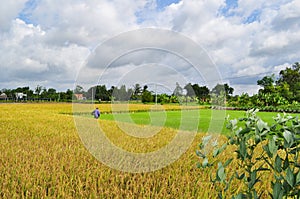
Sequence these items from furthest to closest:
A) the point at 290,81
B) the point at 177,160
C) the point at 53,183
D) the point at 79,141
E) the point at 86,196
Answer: the point at 290,81
the point at 79,141
the point at 177,160
the point at 53,183
the point at 86,196

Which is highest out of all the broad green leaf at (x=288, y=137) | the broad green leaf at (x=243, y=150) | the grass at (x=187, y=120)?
the broad green leaf at (x=288, y=137)

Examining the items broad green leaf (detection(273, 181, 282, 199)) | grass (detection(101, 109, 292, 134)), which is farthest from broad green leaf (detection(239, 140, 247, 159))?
grass (detection(101, 109, 292, 134))

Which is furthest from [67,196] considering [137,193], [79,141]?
[79,141]

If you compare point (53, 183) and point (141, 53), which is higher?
point (141, 53)

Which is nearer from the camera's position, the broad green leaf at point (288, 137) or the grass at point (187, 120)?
the broad green leaf at point (288, 137)

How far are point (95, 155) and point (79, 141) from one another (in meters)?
1.51

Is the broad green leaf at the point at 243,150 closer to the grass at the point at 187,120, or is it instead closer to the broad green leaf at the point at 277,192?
the broad green leaf at the point at 277,192

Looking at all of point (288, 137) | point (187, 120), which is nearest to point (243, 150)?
point (288, 137)

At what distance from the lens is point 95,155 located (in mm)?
3588

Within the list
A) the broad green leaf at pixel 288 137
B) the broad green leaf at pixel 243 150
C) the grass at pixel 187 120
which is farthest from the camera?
the grass at pixel 187 120

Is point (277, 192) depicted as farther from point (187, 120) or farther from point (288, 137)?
point (187, 120)

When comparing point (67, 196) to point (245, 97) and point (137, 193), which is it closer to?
point (137, 193)

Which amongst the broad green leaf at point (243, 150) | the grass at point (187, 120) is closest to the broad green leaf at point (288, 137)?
the broad green leaf at point (243, 150)

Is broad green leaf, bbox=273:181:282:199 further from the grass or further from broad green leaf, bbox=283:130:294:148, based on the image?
the grass
